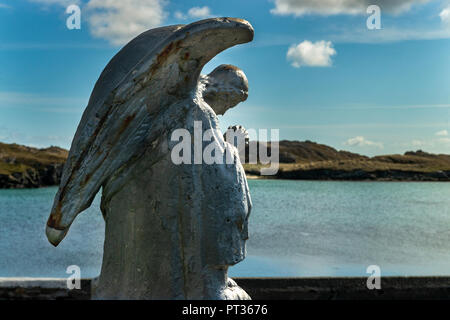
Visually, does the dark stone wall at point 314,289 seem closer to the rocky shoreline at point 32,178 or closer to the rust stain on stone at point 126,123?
the rust stain on stone at point 126,123

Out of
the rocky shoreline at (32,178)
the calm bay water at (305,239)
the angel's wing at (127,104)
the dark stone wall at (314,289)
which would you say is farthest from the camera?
the rocky shoreline at (32,178)

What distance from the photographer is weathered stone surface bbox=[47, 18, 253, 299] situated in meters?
2.91

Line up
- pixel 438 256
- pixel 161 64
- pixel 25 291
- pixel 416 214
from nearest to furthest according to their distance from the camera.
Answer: pixel 161 64
pixel 25 291
pixel 438 256
pixel 416 214

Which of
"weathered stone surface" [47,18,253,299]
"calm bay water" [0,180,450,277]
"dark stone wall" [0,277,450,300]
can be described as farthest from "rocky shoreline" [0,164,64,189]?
"weathered stone surface" [47,18,253,299]

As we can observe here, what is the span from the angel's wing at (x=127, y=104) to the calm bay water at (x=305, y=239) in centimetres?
806

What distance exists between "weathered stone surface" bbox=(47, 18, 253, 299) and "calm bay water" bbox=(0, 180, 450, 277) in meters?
7.87

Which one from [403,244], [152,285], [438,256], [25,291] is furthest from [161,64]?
[403,244]

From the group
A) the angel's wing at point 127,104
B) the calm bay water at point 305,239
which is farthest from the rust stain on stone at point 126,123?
the calm bay water at point 305,239

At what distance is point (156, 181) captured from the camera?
9.80 feet

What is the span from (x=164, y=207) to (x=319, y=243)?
15779 mm

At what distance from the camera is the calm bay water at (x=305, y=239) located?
44.3 feet

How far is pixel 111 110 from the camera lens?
291cm

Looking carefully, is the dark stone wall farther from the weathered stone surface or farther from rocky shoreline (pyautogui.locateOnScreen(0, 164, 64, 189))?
rocky shoreline (pyautogui.locateOnScreen(0, 164, 64, 189))

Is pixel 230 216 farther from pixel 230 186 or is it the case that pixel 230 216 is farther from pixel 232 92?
pixel 232 92
